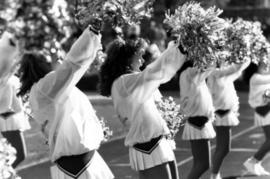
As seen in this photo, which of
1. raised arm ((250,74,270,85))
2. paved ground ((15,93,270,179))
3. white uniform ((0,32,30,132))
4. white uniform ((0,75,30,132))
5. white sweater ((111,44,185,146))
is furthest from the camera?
paved ground ((15,93,270,179))

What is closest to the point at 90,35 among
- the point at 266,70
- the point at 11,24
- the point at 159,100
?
the point at 11,24

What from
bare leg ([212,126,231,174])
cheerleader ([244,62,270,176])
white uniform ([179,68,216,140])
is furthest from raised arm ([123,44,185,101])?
cheerleader ([244,62,270,176])

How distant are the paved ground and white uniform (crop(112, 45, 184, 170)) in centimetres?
355

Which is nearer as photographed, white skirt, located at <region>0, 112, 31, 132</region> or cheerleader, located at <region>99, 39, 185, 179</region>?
cheerleader, located at <region>99, 39, 185, 179</region>

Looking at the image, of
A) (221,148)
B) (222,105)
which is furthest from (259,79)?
(221,148)

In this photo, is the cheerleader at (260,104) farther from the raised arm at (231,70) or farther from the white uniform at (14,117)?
the white uniform at (14,117)

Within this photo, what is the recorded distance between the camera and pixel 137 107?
219 inches

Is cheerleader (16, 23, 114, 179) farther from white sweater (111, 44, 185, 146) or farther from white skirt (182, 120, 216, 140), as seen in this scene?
white skirt (182, 120, 216, 140)

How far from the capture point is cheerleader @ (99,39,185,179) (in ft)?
18.1

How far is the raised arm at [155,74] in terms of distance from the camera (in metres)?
5.25

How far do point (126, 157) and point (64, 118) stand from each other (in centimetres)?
668

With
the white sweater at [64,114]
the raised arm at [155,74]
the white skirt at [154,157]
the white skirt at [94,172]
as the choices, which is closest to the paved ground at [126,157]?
the white skirt at [154,157]

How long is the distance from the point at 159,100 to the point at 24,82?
1903 mm

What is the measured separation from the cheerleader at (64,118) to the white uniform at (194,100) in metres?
2.83
